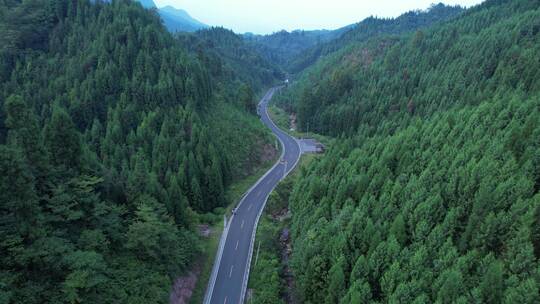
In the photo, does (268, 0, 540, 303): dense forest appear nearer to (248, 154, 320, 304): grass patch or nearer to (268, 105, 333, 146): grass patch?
(248, 154, 320, 304): grass patch

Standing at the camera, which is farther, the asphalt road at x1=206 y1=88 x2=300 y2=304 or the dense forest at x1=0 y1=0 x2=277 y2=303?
the asphalt road at x1=206 y1=88 x2=300 y2=304

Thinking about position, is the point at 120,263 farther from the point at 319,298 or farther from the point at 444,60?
the point at 444,60

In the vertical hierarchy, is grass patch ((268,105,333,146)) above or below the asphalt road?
above

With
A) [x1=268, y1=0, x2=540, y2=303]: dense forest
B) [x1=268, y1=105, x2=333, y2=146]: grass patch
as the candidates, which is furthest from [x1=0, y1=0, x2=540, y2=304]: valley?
[x1=268, y1=105, x2=333, y2=146]: grass patch

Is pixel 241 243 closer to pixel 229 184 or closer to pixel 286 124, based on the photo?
pixel 229 184

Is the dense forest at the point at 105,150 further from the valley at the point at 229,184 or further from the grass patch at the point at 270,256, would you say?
the grass patch at the point at 270,256

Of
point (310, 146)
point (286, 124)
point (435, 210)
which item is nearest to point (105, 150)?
point (435, 210)

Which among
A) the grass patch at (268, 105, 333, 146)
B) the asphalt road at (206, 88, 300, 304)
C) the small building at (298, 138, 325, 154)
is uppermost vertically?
the grass patch at (268, 105, 333, 146)
